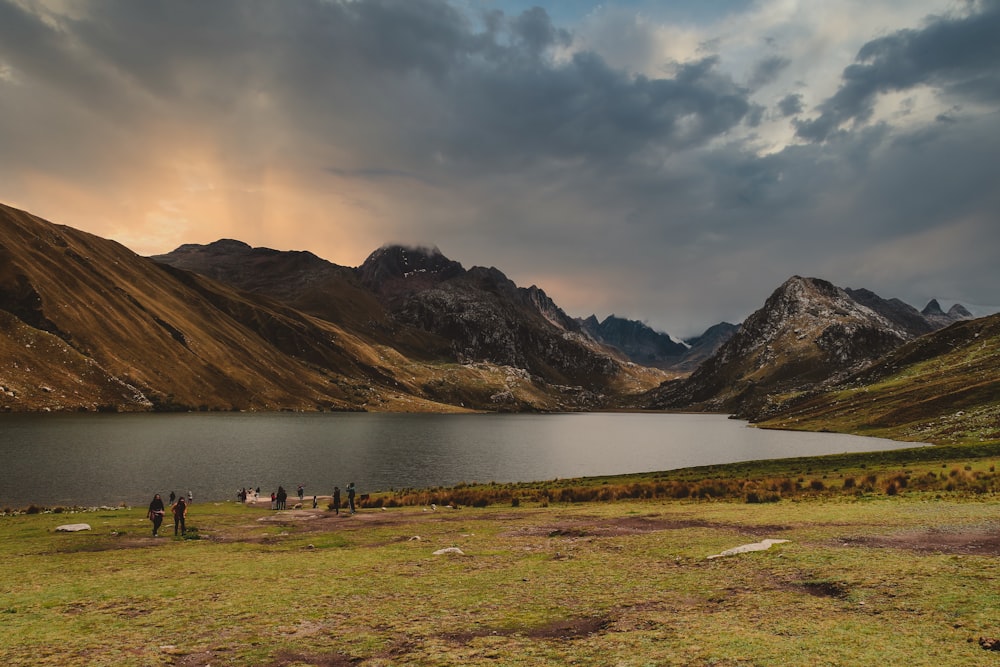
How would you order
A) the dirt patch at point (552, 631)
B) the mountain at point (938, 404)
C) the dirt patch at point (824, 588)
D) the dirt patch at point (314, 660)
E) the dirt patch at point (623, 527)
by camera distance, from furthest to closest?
the mountain at point (938, 404)
the dirt patch at point (623, 527)
the dirt patch at point (824, 588)
the dirt patch at point (552, 631)
the dirt patch at point (314, 660)

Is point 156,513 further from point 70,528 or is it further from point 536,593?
point 536,593

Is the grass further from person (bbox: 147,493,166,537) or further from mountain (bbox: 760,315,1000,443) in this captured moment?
mountain (bbox: 760,315,1000,443)

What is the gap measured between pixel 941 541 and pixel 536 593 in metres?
16.5

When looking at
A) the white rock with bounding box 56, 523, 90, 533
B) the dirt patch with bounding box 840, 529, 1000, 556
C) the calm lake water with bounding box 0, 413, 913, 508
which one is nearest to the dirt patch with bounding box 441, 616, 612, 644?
the dirt patch with bounding box 840, 529, 1000, 556

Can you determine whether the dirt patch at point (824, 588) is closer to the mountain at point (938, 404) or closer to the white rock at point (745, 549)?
the white rock at point (745, 549)

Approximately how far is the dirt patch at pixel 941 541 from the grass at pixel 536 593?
0.13 meters

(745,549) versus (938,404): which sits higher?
(938,404)

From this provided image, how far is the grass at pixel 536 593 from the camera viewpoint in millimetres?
12750

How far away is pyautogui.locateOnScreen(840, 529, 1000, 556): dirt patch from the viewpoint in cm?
1985

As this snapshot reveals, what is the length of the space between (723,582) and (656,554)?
19.6 ft

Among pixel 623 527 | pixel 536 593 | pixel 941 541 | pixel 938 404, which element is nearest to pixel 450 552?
pixel 536 593

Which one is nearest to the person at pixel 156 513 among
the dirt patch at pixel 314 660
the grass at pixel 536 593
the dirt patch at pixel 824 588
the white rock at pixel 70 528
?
the grass at pixel 536 593

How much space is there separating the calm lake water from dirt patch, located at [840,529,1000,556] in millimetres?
66468

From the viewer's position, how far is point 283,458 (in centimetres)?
10825
